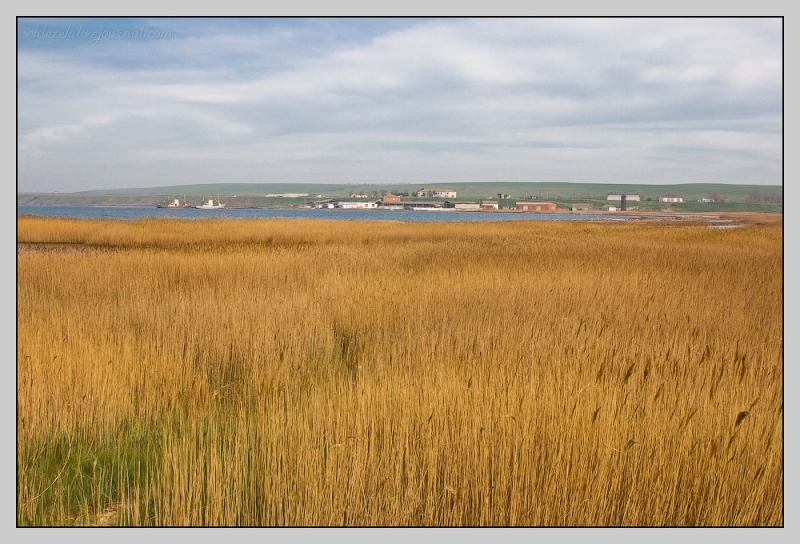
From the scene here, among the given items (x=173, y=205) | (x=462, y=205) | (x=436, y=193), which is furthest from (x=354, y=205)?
(x=173, y=205)

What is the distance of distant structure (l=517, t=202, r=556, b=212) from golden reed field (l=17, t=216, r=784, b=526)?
100205 mm

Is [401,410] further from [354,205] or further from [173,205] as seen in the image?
[354,205]

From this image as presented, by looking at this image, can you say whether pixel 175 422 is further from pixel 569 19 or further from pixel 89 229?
pixel 89 229

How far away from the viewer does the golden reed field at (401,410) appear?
10.8ft

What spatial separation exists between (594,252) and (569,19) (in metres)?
11.3

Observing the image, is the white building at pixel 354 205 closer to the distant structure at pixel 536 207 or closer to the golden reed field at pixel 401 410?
the distant structure at pixel 536 207

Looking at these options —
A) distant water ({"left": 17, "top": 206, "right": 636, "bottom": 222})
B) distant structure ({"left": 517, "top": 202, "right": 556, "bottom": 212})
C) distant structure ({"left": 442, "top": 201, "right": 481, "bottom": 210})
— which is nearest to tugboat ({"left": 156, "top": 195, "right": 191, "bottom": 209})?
distant water ({"left": 17, "top": 206, "right": 636, "bottom": 222})

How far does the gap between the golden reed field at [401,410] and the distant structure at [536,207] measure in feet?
329

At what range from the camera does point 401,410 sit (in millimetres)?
4012

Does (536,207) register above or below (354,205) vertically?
below

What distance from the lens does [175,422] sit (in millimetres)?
4418

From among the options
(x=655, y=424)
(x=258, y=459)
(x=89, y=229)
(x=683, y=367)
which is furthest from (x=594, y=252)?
(x=89, y=229)

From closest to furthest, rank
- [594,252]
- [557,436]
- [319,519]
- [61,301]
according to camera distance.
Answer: [319,519] → [557,436] → [61,301] → [594,252]

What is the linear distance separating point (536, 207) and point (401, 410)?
106977 millimetres
